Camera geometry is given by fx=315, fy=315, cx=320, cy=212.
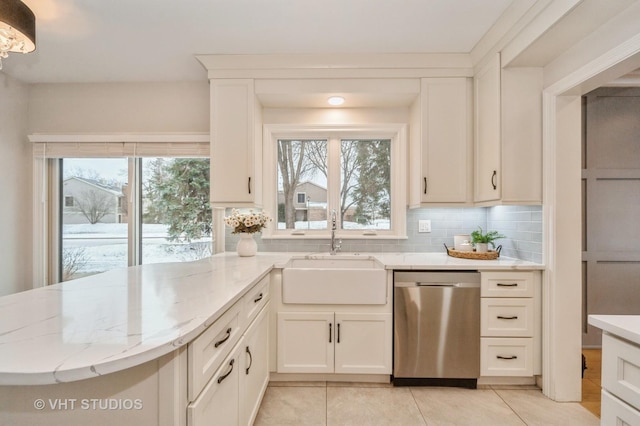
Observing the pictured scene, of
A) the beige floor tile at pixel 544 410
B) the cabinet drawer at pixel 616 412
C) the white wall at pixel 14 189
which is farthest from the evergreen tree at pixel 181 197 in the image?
the cabinet drawer at pixel 616 412

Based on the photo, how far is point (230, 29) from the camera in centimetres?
209

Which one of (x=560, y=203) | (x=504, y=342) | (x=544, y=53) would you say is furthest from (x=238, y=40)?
(x=504, y=342)

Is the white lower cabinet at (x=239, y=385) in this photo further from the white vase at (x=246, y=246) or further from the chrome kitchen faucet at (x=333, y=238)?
the chrome kitchen faucet at (x=333, y=238)

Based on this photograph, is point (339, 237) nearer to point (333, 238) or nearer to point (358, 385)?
point (333, 238)

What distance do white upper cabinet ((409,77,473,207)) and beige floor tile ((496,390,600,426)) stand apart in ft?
4.57

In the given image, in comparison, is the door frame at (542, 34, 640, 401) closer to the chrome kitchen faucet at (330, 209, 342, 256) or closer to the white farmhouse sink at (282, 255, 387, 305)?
the white farmhouse sink at (282, 255, 387, 305)

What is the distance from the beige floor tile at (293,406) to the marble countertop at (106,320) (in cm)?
87

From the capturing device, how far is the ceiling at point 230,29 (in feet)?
6.12

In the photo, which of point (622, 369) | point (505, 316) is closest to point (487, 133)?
point (505, 316)

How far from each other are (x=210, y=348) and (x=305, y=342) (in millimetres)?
1259

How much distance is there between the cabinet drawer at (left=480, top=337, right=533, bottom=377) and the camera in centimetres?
217

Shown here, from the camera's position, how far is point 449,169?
8.18 feet

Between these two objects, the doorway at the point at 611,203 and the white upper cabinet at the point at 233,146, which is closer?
the white upper cabinet at the point at 233,146

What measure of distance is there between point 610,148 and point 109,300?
3878mm
